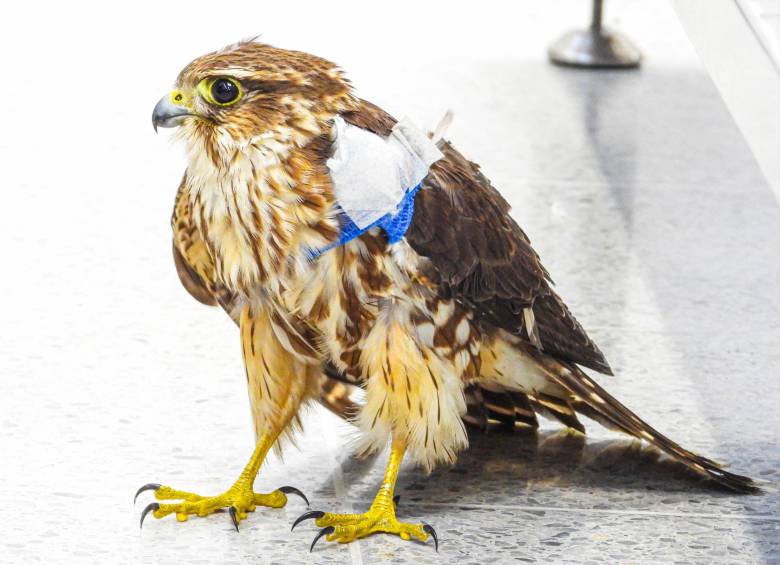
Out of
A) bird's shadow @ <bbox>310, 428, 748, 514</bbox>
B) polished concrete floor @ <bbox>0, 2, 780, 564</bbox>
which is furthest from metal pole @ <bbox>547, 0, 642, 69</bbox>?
bird's shadow @ <bbox>310, 428, 748, 514</bbox>

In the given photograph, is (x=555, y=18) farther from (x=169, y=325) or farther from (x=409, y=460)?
(x=409, y=460)

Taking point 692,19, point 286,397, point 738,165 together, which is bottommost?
point 738,165

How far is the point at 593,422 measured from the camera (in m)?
3.19

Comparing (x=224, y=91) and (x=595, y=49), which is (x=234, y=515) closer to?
(x=224, y=91)

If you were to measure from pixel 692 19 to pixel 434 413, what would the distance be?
1.38 m

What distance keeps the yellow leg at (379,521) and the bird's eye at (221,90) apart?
0.71 m

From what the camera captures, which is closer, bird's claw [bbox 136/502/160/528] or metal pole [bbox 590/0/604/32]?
bird's claw [bbox 136/502/160/528]

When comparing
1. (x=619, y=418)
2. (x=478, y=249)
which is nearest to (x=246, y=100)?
(x=478, y=249)

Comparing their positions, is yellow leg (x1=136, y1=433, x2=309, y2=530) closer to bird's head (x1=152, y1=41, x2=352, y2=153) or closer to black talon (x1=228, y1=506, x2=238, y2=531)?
black talon (x1=228, y1=506, x2=238, y2=531)

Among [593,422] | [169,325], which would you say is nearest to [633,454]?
[593,422]

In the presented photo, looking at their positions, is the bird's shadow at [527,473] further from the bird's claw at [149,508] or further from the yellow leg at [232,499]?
the bird's claw at [149,508]

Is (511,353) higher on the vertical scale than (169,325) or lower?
higher

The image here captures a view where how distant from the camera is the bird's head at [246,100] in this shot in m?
2.45

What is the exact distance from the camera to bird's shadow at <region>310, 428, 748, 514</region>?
291 cm
